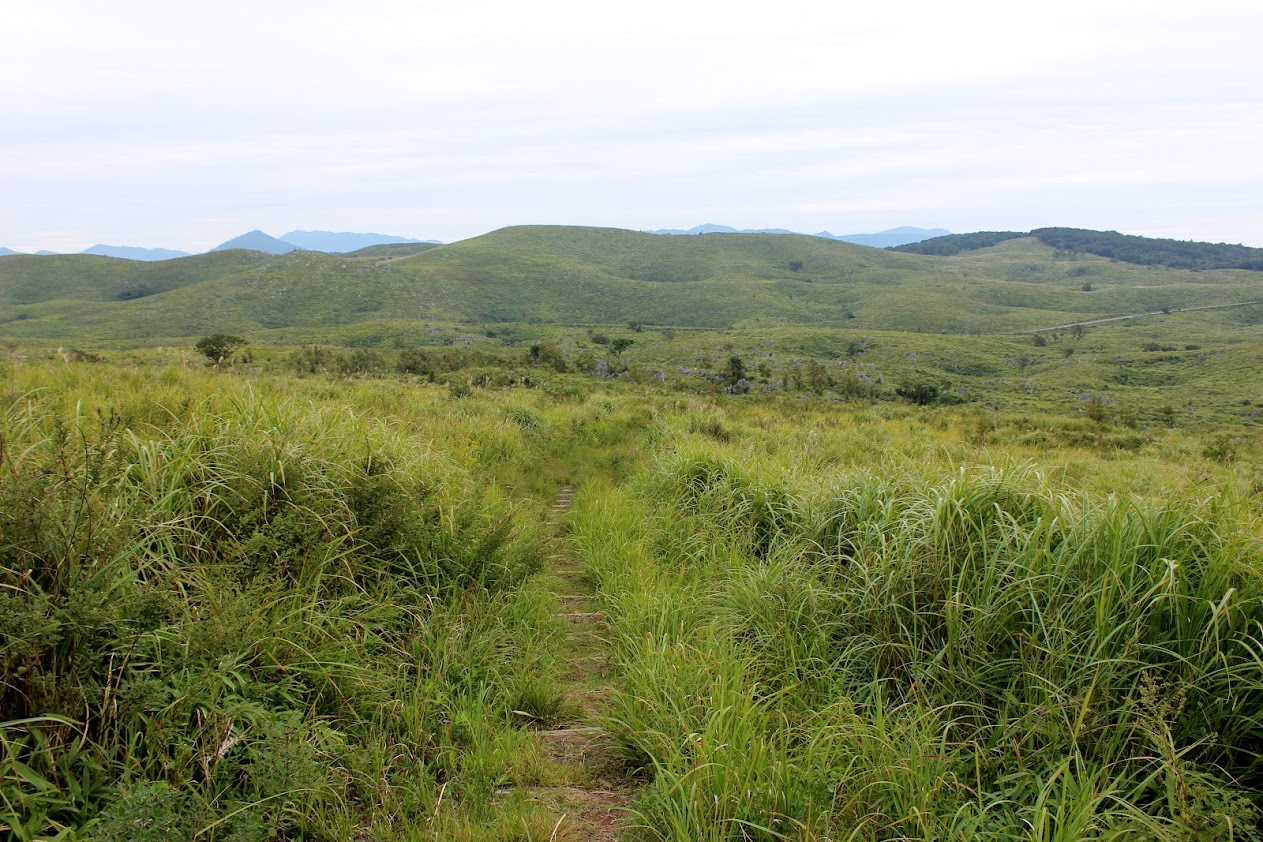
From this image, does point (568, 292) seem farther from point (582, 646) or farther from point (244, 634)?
point (244, 634)

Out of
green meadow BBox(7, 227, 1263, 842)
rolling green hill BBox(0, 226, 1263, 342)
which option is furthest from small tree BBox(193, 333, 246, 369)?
rolling green hill BBox(0, 226, 1263, 342)

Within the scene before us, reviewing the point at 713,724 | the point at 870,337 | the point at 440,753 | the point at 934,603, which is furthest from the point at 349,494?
the point at 870,337

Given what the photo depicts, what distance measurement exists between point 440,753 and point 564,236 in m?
202

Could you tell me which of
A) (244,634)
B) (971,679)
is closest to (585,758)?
(244,634)

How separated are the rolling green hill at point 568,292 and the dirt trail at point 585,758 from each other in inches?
3546

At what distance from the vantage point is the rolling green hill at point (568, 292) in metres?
113

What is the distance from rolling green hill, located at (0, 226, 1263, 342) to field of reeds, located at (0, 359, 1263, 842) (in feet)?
294

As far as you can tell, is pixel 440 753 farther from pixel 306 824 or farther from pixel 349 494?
pixel 349 494

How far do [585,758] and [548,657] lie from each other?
3.14ft

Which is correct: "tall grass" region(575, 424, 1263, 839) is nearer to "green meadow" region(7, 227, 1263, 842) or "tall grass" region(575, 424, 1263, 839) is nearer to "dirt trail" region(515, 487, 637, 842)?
"green meadow" region(7, 227, 1263, 842)

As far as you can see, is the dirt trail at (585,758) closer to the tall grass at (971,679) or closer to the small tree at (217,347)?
the tall grass at (971,679)

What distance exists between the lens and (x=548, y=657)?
14.0ft

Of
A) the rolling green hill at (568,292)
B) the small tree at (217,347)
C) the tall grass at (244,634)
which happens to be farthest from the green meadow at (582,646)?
the rolling green hill at (568,292)

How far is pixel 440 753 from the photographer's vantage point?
3111 millimetres
